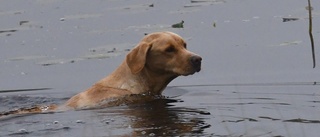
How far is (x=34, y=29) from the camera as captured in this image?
732 inches

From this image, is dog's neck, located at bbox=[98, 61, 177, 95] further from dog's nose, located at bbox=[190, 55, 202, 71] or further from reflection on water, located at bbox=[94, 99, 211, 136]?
dog's nose, located at bbox=[190, 55, 202, 71]

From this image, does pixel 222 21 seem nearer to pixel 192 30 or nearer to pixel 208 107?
pixel 192 30

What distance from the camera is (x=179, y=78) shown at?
15062 mm

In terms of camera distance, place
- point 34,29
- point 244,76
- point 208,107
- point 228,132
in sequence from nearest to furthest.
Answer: point 228,132, point 208,107, point 244,76, point 34,29

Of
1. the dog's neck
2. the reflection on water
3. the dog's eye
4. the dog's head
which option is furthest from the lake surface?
the dog's eye

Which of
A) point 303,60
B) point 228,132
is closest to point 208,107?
point 228,132

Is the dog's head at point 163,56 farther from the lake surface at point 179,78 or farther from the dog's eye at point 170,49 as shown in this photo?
the lake surface at point 179,78

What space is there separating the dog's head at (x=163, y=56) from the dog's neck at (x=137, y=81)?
123 millimetres

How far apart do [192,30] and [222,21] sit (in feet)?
2.41

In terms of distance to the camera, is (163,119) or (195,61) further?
(195,61)

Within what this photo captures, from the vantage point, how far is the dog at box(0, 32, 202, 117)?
12.2 meters

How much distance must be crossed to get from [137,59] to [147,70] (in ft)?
0.96

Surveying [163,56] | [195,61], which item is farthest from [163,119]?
[163,56]

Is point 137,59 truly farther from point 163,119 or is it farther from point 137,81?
point 163,119
